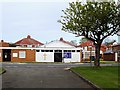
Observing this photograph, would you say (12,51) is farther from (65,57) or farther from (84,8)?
(84,8)

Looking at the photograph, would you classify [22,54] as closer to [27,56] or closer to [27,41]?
[27,56]

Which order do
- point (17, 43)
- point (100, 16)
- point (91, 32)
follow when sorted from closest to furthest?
point (100, 16)
point (91, 32)
point (17, 43)

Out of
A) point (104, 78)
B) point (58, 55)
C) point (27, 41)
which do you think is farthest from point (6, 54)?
point (104, 78)

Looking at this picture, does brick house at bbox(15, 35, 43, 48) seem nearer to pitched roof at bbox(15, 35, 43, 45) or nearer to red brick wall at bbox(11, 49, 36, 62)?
pitched roof at bbox(15, 35, 43, 45)

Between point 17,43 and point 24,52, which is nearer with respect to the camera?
point 24,52

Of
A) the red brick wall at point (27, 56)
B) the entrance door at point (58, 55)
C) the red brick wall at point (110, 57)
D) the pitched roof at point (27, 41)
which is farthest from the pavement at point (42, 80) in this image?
the pitched roof at point (27, 41)

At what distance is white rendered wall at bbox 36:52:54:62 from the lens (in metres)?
66.9

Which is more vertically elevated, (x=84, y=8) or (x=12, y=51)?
(x=84, y=8)

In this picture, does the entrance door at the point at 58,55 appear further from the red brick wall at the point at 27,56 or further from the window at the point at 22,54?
the window at the point at 22,54

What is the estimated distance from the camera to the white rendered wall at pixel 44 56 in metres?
66.9

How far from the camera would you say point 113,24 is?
126 feet

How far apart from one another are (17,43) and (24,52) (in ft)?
84.1

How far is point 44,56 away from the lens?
67.1 meters

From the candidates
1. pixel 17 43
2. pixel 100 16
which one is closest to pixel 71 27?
pixel 100 16
